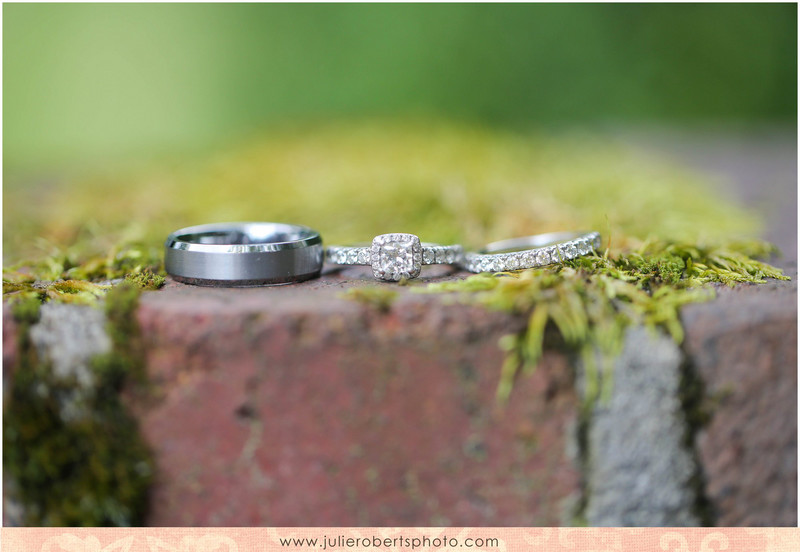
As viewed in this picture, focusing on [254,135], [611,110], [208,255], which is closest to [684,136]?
[611,110]

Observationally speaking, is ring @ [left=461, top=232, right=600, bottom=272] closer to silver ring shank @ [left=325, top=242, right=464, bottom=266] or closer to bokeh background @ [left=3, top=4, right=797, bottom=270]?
silver ring shank @ [left=325, top=242, right=464, bottom=266]

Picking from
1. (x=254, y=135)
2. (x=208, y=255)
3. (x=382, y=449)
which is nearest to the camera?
(x=382, y=449)

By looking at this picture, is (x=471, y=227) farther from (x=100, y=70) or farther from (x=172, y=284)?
(x=100, y=70)

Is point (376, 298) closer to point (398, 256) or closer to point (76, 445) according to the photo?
point (398, 256)

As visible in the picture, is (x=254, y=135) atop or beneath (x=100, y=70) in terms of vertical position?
beneath

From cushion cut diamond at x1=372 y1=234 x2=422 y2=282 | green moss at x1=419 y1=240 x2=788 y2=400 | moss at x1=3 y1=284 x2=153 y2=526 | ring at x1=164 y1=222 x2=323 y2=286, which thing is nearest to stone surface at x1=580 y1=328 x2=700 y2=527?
green moss at x1=419 y1=240 x2=788 y2=400

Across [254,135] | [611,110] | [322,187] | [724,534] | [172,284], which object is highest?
[611,110]

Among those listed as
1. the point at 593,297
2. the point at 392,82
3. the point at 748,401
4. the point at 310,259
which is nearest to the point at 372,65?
the point at 392,82

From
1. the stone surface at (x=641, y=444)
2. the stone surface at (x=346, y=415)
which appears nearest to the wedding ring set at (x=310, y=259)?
the stone surface at (x=346, y=415)
